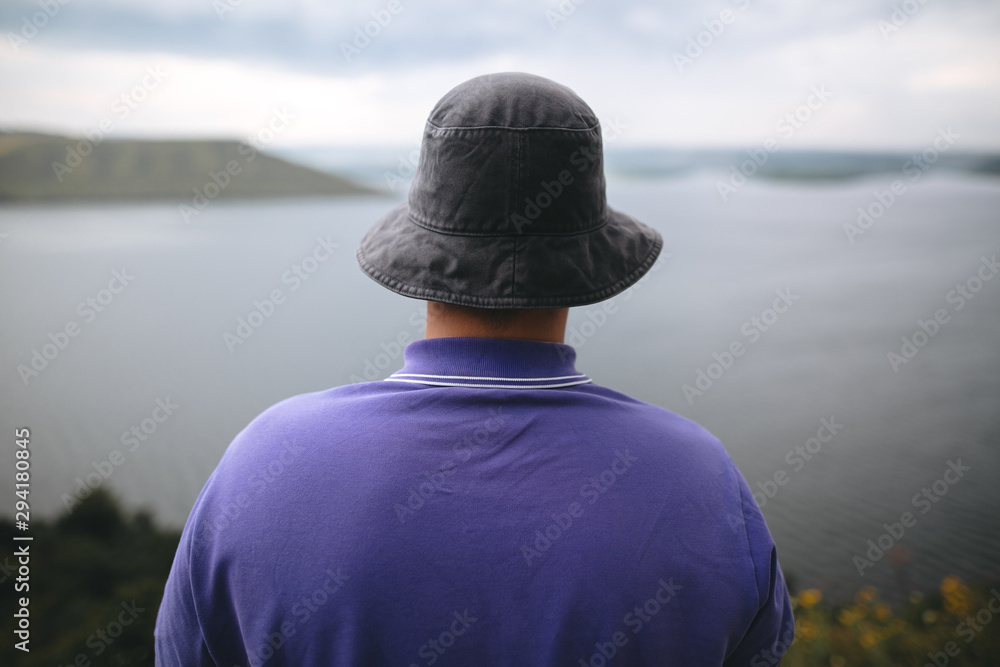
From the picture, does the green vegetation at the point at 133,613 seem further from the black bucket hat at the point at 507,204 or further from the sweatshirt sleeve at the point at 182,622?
the black bucket hat at the point at 507,204

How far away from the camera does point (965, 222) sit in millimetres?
21000

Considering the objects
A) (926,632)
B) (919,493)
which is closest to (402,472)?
(926,632)

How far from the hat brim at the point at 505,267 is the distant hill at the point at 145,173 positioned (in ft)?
15.3

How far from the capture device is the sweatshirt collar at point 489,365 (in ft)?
2.68

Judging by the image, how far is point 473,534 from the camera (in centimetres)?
72

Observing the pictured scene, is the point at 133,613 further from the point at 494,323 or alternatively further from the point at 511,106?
the point at 511,106

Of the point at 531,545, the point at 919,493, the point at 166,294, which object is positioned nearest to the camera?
the point at 531,545

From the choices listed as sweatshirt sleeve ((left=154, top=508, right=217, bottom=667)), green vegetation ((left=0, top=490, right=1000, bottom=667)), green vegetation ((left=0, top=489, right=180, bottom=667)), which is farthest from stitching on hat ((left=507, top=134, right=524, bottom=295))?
green vegetation ((left=0, top=489, right=180, bottom=667))

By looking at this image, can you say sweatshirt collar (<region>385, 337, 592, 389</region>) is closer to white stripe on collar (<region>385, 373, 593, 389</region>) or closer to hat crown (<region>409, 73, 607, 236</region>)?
white stripe on collar (<region>385, 373, 593, 389</region>)

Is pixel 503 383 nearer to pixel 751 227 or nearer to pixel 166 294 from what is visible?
pixel 166 294

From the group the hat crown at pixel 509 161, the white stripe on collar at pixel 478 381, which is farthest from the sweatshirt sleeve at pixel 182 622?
the hat crown at pixel 509 161

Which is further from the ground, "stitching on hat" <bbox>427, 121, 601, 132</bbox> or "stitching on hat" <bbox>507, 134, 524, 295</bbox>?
"stitching on hat" <bbox>427, 121, 601, 132</bbox>

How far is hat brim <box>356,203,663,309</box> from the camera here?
822mm

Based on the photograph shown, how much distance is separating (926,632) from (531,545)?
226 inches
